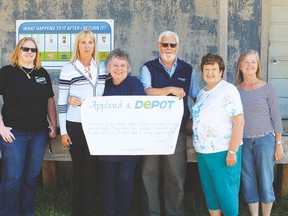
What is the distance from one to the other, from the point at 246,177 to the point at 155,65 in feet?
4.91

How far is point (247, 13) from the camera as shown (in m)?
6.41

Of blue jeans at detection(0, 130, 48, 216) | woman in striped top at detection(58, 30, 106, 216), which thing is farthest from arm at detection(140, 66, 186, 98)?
blue jeans at detection(0, 130, 48, 216)

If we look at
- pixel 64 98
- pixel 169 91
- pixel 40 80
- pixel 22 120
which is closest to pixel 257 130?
pixel 169 91

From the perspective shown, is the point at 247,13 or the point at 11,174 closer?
the point at 11,174

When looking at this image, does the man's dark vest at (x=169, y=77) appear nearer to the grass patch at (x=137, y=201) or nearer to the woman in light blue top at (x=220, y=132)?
the woman in light blue top at (x=220, y=132)

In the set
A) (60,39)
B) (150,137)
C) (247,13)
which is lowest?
(150,137)

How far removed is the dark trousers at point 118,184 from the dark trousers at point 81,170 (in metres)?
0.16

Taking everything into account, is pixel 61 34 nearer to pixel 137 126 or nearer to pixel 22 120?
pixel 22 120

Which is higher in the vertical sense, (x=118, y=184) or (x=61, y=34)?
(x=61, y=34)

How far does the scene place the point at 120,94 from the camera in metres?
4.53

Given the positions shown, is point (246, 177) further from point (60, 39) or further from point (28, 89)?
point (60, 39)

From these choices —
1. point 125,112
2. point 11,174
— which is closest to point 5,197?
point 11,174

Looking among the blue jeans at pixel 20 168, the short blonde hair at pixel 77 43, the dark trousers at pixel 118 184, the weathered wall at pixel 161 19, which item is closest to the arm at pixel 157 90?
the short blonde hair at pixel 77 43

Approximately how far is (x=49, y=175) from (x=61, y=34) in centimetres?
203
